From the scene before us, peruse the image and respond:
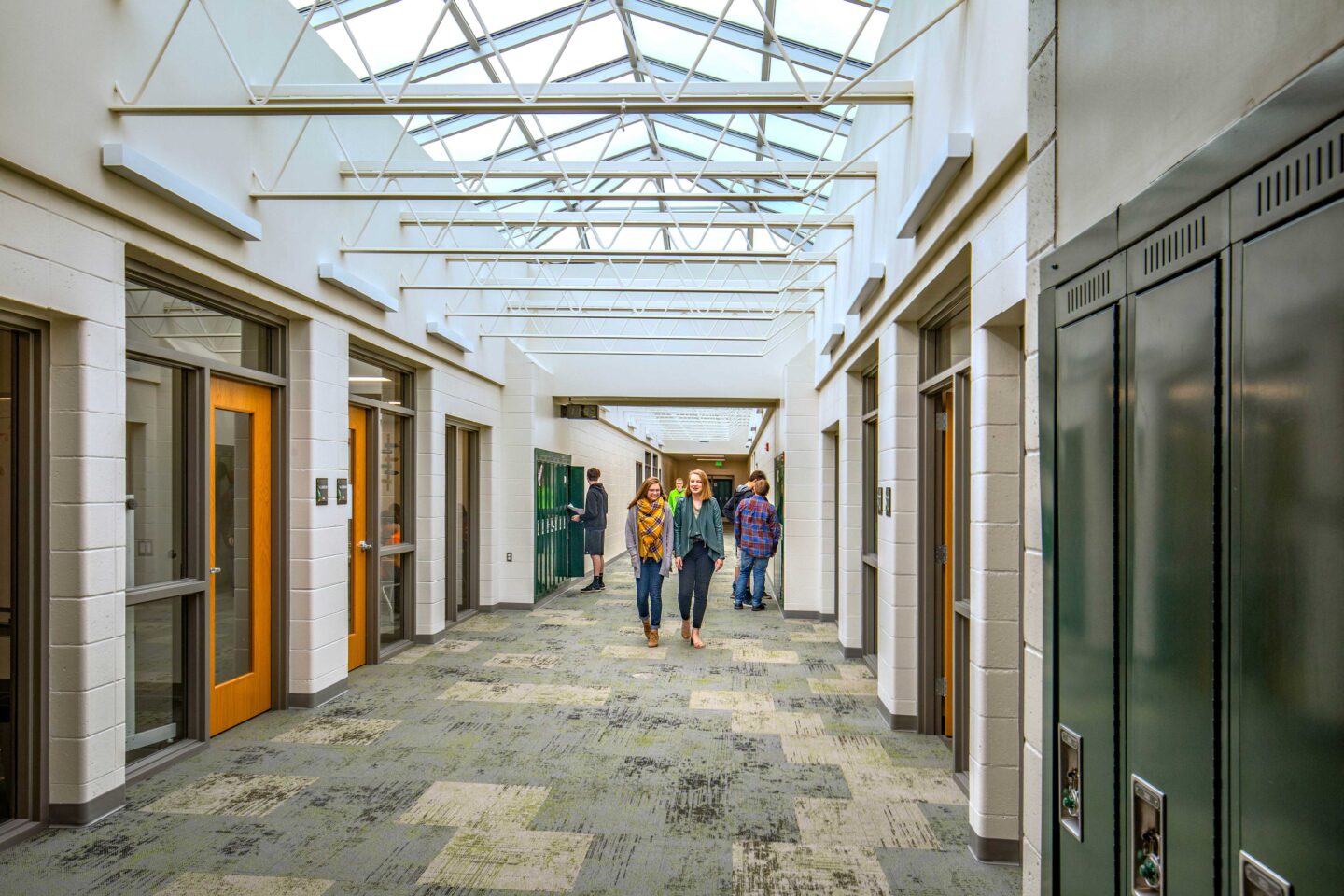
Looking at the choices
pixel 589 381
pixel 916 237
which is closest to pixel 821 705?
pixel 916 237

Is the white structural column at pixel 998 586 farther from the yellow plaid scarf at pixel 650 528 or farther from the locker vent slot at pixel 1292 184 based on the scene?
the yellow plaid scarf at pixel 650 528

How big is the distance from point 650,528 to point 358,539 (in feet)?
7.03

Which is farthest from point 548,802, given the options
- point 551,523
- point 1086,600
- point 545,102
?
point 551,523

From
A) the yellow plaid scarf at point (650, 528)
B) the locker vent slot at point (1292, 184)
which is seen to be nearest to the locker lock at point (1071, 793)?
the locker vent slot at point (1292, 184)

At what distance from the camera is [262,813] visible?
3.36 metres

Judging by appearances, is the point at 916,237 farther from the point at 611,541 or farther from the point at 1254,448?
the point at 611,541

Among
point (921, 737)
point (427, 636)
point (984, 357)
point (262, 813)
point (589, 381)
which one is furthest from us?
point (589, 381)

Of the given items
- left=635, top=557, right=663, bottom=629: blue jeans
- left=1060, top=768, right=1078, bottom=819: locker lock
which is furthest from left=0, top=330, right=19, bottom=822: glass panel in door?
left=635, top=557, right=663, bottom=629: blue jeans

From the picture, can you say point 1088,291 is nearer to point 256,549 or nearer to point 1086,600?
point 1086,600

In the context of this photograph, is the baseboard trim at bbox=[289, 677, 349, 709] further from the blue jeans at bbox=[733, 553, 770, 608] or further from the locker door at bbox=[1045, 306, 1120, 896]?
the blue jeans at bbox=[733, 553, 770, 608]

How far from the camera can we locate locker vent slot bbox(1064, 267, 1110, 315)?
138 centimetres

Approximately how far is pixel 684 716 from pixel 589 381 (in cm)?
579

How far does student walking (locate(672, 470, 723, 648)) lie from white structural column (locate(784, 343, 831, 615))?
64.6 inches

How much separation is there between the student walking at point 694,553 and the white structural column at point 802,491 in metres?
1.64
